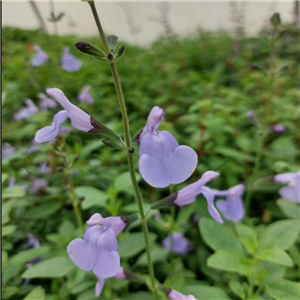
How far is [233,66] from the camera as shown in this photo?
3686mm

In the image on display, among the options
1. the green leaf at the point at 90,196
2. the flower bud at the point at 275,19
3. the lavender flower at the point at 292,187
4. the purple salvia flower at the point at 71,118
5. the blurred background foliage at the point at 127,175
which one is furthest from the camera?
the flower bud at the point at 275,19

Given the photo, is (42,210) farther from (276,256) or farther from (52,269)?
(276,256)

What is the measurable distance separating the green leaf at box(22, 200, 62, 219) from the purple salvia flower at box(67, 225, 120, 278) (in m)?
0.83

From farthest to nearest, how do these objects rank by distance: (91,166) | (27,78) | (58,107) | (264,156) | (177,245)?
(27,78)
(58,107)
(264,156)
(91,166)
(177,245)

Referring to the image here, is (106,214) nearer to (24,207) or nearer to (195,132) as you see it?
(24,207)

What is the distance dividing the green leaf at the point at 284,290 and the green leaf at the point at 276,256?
2.4 inches

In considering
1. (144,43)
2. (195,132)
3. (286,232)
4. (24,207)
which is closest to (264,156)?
(195,132)

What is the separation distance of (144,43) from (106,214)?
18.3ft

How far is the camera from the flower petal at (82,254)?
2.31 ft

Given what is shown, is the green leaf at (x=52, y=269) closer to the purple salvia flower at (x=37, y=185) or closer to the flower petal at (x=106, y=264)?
the flower petal at (x=106, y=264)

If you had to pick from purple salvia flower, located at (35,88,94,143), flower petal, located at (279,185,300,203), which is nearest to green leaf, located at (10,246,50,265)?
purple salvia flower, located at (35,88,94,143)

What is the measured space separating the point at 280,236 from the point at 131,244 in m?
0.50

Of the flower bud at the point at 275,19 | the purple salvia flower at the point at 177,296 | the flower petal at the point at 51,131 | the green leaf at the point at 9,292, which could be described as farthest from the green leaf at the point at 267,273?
the flower bud at the point at 275,19

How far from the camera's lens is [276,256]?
0.87 metres
